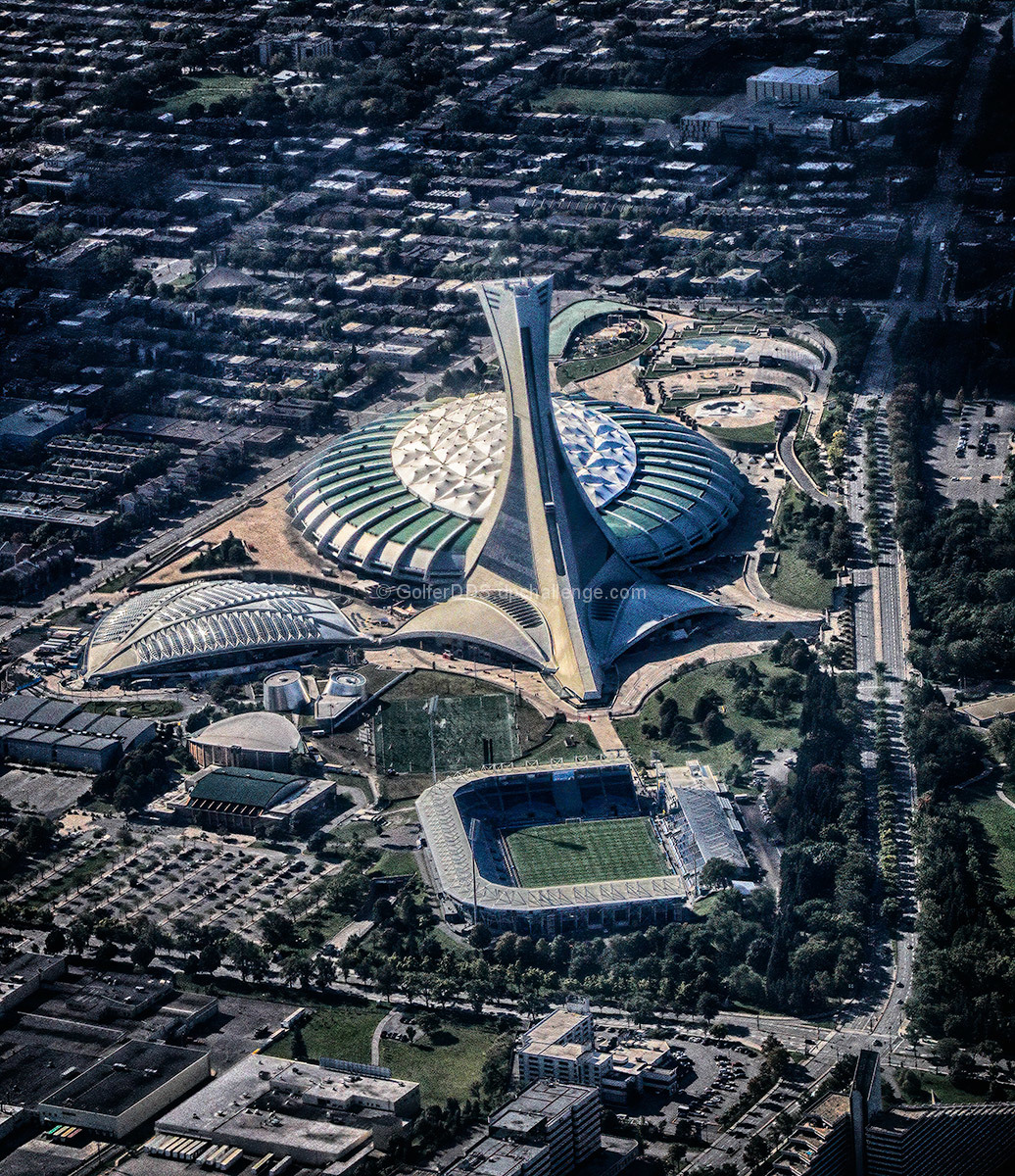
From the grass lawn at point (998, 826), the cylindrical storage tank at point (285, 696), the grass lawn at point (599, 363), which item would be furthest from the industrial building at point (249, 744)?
the grass lawn at point (599, 363)

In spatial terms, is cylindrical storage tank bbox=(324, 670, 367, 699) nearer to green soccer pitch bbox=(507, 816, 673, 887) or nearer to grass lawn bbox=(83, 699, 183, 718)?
grass lawn bbox=(83, 699, 183, 718)

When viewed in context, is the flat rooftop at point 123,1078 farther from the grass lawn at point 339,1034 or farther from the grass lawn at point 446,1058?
the grass lawn at point 446,1058

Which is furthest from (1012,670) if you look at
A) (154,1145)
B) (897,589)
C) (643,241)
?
(643,241)

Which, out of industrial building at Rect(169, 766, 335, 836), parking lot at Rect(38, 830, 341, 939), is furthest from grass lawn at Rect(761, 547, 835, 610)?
parking lot at Rect(38, 830, 341, 939)

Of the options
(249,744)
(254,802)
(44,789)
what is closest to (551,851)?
(254,802)

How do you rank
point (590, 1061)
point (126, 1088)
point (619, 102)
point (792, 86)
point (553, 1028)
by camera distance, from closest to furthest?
point (590, 1061), point (126, 1088), point (553, 1028), point (792, 86), point (619, 102)

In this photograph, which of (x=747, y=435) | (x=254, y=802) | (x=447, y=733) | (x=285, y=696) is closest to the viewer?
(x=254, y=802)

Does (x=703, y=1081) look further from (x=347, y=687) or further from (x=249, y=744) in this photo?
(x=347, y=687)

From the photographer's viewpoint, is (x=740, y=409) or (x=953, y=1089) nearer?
(x=953, y=1089)
